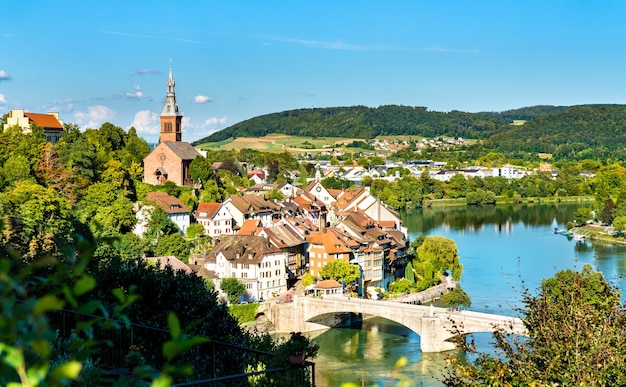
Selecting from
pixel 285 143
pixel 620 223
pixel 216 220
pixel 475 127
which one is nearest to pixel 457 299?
pixel 216 220

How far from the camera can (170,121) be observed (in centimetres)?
3944

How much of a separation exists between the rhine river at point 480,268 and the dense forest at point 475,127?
58450 mm

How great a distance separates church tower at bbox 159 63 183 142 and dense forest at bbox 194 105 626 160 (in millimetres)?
82420

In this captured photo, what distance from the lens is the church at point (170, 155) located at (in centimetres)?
3638

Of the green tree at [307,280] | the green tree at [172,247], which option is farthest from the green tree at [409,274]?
the green tree at [172,247]

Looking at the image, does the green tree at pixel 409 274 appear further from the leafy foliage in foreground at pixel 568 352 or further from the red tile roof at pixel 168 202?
the leafy foliage in foreground at pixel 568 352

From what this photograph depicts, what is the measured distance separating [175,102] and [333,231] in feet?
45.8

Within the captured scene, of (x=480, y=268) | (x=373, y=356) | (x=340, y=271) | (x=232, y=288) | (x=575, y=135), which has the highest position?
(x=575, y=135)

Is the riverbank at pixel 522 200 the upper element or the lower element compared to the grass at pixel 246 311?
upper

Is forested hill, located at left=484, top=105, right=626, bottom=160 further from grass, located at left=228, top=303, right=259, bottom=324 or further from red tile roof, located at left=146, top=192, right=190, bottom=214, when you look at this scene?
grass, located at left=228, top=303, right=259, bottom=324

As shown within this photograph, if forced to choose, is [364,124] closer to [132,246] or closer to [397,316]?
[132,246]

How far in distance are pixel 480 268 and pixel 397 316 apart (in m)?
10.7

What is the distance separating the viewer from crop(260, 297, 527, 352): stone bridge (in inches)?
774

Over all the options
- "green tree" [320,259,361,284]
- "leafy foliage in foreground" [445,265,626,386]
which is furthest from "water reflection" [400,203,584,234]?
"leafy foliage in foreground" [445,265,626,386]
